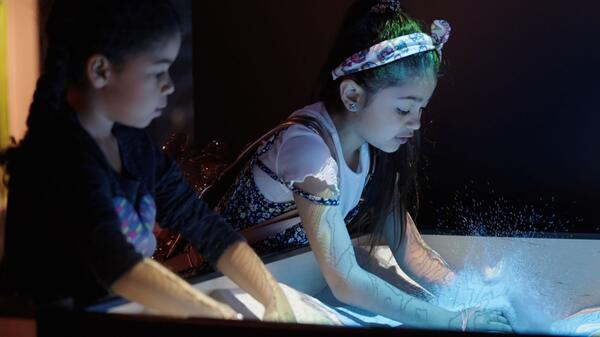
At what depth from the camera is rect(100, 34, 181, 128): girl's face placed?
736 mm

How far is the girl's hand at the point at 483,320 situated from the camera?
0.96 m

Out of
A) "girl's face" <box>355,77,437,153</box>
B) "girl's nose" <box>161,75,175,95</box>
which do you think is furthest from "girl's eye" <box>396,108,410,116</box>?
"girl's nose" <box>161,75,175,95</box>

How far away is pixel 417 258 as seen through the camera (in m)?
1.28

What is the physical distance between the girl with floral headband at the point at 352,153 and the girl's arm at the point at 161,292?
10.6 inches

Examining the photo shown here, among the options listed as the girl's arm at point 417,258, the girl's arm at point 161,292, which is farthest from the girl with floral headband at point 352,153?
the girl's arm at point 161,292

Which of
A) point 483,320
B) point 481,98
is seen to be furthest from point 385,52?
point 483,320

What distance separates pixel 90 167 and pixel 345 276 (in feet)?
1.39

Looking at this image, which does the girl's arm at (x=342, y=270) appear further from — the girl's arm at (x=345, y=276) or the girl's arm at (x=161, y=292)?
the girl's arm at (x=161, y=292)

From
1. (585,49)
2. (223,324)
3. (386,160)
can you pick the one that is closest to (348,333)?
(223,324)

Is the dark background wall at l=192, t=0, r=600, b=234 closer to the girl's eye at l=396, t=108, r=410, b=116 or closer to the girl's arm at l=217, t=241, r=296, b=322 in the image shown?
the girl's eye at l=396, t=108, r=410, b=116

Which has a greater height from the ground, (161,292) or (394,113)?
(394,113)

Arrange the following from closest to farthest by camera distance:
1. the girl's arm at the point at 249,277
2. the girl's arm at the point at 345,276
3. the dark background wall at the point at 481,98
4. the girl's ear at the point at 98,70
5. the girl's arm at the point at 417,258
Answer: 1. the girl's ear at the point at 98,70
2. the girl's arm at the point at 249,277
3. the girl's arm at the point at 345,276
4. the dark background wall at the point at 481,98
5. the girl's arm at the point at 417,258

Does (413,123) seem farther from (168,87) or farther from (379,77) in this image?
(168,87)

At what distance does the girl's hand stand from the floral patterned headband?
0.38 meters
